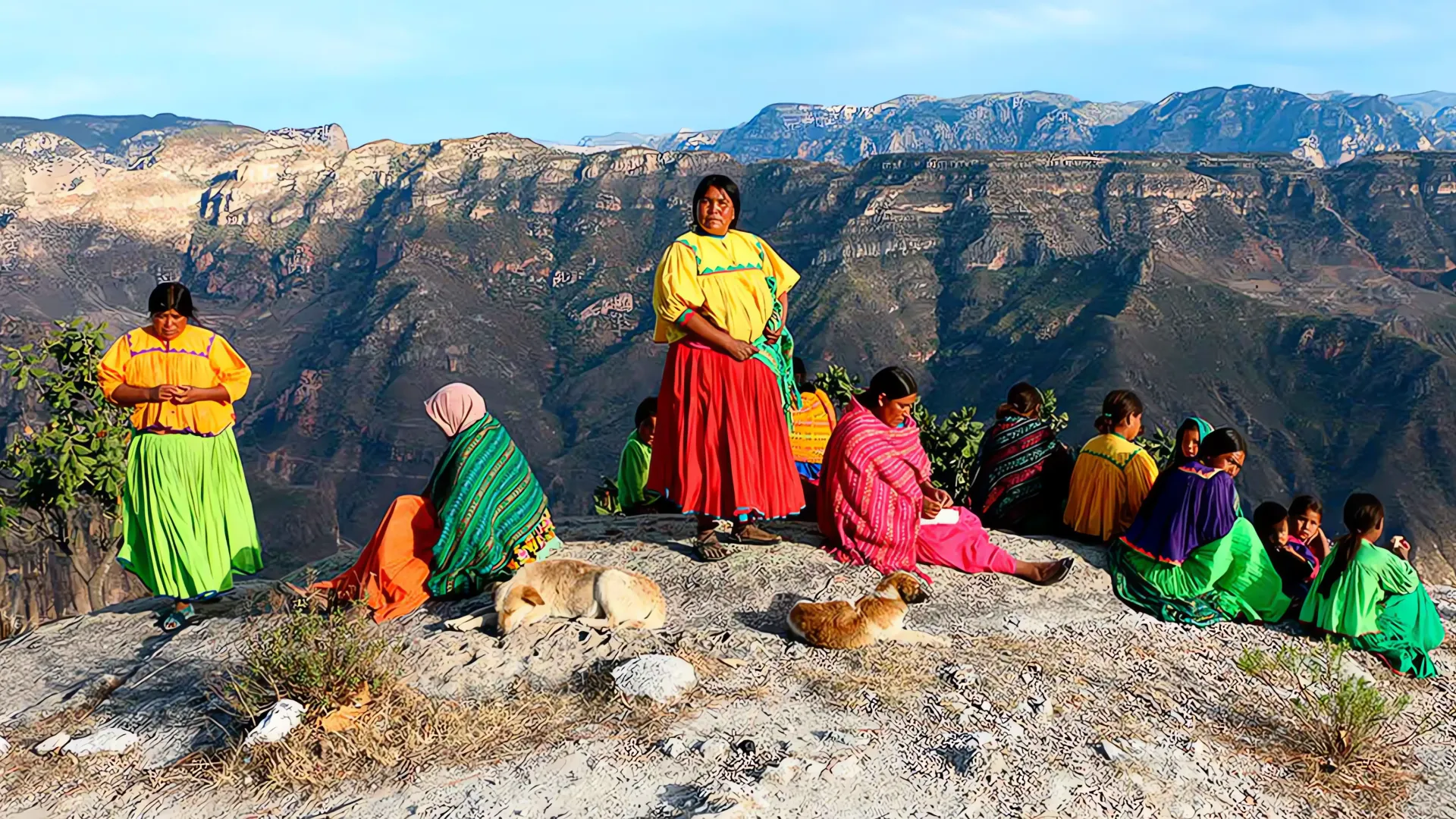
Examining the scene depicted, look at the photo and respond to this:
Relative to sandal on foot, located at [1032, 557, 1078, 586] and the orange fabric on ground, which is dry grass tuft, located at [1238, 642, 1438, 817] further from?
the orange fabric on ground

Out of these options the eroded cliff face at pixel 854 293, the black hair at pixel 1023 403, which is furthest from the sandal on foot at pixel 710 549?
the eroded cliff face at pixel 854 293

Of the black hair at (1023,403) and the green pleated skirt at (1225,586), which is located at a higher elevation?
the black hair at (1023,403)

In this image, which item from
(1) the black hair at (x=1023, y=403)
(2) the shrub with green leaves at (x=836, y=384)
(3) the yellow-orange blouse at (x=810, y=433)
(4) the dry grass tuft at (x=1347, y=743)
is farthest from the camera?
(2) the shrub with green leaves at (x=836, y=384)

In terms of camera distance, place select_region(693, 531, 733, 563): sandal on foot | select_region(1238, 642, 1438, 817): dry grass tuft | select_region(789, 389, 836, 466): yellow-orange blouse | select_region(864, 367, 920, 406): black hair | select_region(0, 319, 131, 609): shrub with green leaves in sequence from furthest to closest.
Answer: select_region(0, 319, 131, 609): shrub with green leaves < select_region(789, 389, 836, 466): yellow-orange blouse < select_region(693, 531, 733, 563): sandal on foot < select_region(864, 367, 920, 406): black hair < select_region(1238, 642, 1438, 817): dry grass tuft

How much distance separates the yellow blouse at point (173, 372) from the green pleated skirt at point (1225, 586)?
5416 millimetres

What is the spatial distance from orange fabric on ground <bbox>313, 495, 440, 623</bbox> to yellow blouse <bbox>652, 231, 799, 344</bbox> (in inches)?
66.2

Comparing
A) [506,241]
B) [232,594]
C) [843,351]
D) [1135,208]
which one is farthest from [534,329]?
[232,594]

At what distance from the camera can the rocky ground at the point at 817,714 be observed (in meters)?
3.77

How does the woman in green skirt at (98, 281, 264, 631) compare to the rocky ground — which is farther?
the woman in green skirt at (98, 281, 264, 631)

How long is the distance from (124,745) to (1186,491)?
18.0 feet

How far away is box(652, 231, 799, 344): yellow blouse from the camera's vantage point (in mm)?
5754

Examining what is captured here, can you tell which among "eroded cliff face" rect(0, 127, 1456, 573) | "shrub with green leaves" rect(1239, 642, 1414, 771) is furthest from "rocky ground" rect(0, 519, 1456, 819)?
"eroded cliff face" rect(0, 127, 1456, 573)

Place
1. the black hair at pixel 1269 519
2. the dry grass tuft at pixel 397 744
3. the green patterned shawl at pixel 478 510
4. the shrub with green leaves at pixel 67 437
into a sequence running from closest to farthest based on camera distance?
A: the dry grass tuft at pixel 397 744, the green patterned shawl at pixel 478 510, the black hair at pixel 1269 519, the shrub with green leaves at pixel 67 437

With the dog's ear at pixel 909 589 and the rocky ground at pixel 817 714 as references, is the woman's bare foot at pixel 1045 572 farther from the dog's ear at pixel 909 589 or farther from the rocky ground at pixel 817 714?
the dog's ear at pixel 909 589
